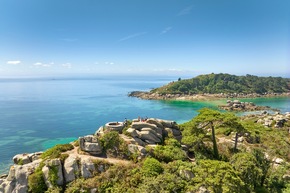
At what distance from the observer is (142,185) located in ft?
69.2

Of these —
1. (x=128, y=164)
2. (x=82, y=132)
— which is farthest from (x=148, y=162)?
(x=82, y=132)

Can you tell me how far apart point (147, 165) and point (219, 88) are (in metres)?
147

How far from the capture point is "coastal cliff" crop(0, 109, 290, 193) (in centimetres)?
2148

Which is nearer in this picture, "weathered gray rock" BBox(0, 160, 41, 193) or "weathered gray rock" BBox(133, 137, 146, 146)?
"weathered gray rock" BBox(0, 160, 41, 193)

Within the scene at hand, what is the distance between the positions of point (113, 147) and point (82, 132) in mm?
39220

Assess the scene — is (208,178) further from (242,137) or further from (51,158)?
(242,137)

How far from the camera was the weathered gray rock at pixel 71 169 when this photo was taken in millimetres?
23016

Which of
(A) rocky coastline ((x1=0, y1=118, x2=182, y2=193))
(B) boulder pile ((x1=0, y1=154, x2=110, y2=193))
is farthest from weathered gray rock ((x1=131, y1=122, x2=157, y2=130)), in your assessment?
(B) boulder pile ((x1=0, y1=154, x2=110, y2=193))

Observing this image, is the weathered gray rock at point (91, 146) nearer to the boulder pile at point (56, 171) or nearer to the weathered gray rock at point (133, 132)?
the boulder pile at point (56, 171)

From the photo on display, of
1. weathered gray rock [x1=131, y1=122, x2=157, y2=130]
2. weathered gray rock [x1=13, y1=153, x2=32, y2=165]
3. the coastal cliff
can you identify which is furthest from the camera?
weathered gray rock [x1=131, y1=122, x2=157, y2=130]

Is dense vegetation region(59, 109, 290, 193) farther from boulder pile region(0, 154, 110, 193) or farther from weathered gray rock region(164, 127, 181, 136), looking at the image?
weathered gray rock region(164, 127, 181, 136)

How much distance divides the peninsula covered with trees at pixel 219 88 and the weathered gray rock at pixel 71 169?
116814mm

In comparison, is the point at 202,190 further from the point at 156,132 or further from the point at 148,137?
the point at 156,132

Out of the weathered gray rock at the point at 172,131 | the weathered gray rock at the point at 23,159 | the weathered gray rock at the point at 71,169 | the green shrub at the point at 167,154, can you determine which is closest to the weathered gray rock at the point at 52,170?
the weathered gray rock at the point at 71,169
